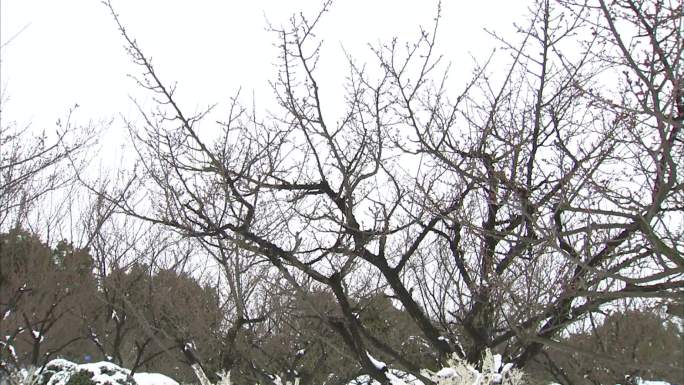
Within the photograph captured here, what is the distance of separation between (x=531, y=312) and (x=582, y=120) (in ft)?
6.69

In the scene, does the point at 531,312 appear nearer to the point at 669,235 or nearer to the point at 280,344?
the point at 669,235

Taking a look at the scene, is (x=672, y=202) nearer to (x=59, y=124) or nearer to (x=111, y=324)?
(x=59, y=124)

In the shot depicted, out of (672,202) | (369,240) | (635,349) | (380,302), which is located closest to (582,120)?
(672,202)

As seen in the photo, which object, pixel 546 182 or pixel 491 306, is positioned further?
pixel 491 306

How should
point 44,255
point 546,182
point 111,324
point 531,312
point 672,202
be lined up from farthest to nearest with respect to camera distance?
point 111,324, point 44,255, point 531,312, point 546,182, point 672,202

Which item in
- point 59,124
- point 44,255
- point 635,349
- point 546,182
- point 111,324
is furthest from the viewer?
point 111,324

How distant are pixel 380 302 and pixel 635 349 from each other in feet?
16.3

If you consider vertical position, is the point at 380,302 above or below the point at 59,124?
below

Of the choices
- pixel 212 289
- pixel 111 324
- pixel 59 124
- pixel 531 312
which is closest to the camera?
pixel 531 312

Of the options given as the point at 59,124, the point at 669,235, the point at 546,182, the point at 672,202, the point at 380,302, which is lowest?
the point at 669,235

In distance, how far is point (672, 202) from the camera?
427 cm

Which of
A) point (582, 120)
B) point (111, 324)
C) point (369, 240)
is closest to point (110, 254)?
point (111, 324)

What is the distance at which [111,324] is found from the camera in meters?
17.9

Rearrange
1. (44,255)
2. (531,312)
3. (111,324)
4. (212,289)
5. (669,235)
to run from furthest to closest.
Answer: (111,324), (212,289), (44,255), (531,312), (669,235)
